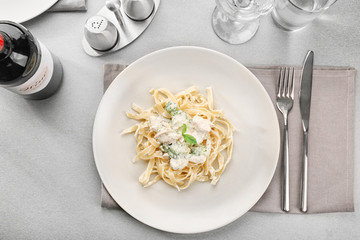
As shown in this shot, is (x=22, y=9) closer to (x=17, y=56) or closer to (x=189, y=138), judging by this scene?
(x=17, y=56)

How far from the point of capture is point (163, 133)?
3.11 feet

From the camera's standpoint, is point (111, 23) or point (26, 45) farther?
point (111, 23)

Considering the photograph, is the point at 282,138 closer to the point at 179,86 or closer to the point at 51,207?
the point at 179,86

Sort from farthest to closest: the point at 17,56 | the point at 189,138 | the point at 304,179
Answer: the point at 304,179 → the point at 189,138 → the point at 17,56

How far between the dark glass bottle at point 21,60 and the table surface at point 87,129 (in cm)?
19

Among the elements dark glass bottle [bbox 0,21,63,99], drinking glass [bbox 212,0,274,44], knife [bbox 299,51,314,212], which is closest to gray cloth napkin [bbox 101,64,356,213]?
knife [bbox 299,51,314,212]

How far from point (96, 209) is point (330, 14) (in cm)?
103

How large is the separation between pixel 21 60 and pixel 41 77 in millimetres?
85

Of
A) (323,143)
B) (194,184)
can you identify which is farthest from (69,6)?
(323,143)

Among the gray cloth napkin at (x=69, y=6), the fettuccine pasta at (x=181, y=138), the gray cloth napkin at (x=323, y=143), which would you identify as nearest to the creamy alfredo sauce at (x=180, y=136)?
the fettuccine pasta at (x=181, y=138)

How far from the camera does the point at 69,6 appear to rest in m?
1.05

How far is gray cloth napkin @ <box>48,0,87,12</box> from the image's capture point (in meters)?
1.05

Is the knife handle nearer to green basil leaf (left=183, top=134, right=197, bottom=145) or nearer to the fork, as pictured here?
the fork

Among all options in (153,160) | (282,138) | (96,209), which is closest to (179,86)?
(153,160)
